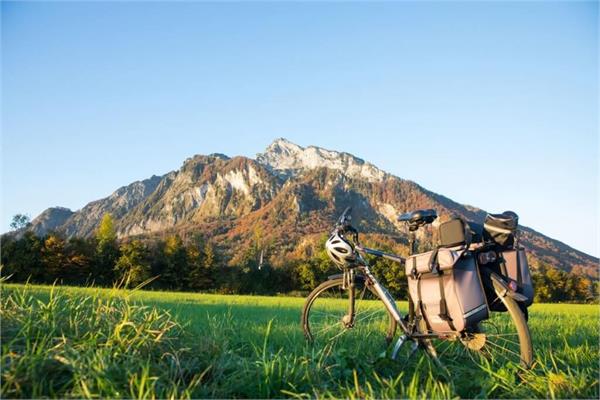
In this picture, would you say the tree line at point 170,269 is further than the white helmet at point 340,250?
Yes

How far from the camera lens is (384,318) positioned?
6.19 metres

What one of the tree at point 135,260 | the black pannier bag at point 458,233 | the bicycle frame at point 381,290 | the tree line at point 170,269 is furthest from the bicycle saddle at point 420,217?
the tree at point 135,260

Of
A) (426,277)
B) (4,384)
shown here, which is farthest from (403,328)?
(4,384)

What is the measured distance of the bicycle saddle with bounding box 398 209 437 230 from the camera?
477 cm

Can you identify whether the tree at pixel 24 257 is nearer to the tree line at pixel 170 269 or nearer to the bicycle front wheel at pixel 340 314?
the tree line at pixel 170 269

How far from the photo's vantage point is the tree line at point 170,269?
4306 centimetres

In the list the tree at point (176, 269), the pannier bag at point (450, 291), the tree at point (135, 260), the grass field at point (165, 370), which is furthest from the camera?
the tree at point (176, 269)

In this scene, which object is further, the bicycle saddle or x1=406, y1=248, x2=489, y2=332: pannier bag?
the bicycle saddle

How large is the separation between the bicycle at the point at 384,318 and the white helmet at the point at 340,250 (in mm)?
11

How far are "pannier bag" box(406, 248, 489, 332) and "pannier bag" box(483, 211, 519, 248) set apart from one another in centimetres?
28

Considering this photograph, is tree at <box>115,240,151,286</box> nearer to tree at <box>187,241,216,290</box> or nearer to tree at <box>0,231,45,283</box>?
tree at <box>187,241,216,290</box>

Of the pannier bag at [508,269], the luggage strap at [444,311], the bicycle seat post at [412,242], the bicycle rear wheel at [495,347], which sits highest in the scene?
the bicycle seat post at [412,242]

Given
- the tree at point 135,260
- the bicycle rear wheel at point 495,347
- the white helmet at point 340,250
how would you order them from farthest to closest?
the tree at point 135,260, the white helmet at point 340,250, the bicycle rear wheel at point 495,347

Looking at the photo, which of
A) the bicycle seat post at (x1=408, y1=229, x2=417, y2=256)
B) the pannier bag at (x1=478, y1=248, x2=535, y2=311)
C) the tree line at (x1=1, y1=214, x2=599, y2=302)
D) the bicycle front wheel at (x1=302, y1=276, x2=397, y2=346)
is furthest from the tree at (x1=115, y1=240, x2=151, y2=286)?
the pannier bag at (x1=478, y1=248, x2=535, y2=311)
